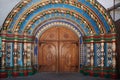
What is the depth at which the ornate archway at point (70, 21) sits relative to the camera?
7.23 metres

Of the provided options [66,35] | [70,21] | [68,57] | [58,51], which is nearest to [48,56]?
[58,51]

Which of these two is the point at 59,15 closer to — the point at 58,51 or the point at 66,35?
the point at 66,35

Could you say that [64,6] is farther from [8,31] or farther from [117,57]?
[117,57]

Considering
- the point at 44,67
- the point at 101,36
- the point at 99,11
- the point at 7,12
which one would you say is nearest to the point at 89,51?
the point at 101,36

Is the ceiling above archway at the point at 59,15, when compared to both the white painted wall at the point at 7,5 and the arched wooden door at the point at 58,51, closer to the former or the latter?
the white painted wall at the point at 7,5

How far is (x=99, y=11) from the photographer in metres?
7.24

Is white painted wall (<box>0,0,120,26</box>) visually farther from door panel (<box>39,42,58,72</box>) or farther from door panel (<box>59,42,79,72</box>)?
door panel (<box>59,42,79,72</box>)

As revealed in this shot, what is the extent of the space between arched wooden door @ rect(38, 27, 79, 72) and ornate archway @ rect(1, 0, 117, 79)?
50 centimetres

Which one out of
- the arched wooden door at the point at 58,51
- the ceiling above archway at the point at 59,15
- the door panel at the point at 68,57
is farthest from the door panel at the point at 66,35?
the ceiling above archway at the point at 59,15

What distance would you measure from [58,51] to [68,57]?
58 cm

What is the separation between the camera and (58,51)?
8.93 metres

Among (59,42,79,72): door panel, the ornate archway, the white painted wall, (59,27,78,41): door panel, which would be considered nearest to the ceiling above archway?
the ornate archway

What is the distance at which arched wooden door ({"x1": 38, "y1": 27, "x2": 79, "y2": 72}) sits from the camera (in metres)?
8.91

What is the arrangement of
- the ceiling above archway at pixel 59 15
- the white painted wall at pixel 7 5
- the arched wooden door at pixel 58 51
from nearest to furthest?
the ceiling above archway at pixel 59 15 < the white painted wall at pixel 7 5 < the arched wooden door at pixel 58 51
